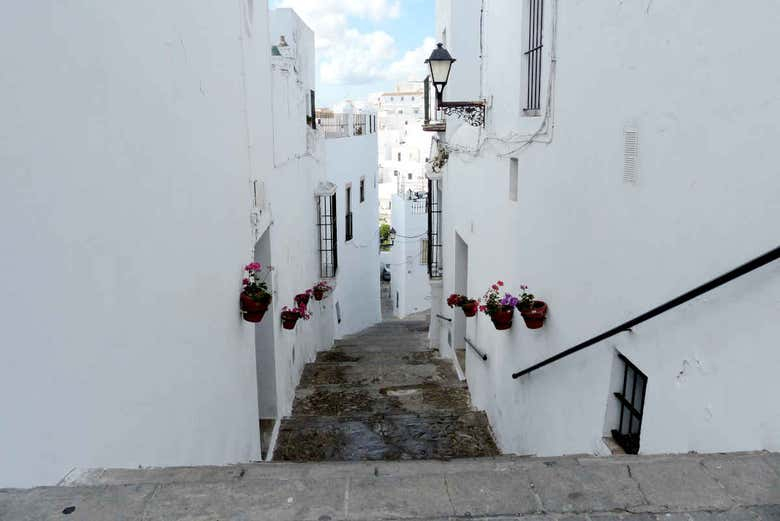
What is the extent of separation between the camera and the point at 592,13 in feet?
15.4

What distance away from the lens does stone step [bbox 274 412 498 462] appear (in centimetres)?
716

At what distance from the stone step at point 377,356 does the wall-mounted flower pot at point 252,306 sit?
21.3ft

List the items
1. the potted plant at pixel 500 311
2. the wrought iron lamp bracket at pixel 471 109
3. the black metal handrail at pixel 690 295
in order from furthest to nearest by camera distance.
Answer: the wrought iron lamp bracket at pixel 471 109 < the potted plant at pixel 500 311 < the black metal handrail at pixel 690 295

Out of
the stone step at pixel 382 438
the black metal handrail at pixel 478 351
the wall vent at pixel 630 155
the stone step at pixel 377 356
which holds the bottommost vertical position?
the stone step at pixel 377 356

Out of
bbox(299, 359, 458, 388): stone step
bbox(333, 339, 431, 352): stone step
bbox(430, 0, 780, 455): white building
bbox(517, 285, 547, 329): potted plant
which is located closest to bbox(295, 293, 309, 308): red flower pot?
bbox(299, 359, 458, 388): stone step

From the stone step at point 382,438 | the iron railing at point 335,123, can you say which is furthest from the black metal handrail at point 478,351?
the iron railing at point 335,123

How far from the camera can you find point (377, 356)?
12984 millimetres

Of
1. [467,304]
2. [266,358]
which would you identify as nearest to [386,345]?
[467,304]

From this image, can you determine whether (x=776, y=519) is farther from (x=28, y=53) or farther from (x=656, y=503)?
(x=28, y=53)

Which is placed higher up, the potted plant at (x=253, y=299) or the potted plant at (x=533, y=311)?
the potted plant at (x=253, y=299)

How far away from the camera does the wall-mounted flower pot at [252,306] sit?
5.65 m

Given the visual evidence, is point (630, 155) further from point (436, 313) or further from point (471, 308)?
point (436, 313)

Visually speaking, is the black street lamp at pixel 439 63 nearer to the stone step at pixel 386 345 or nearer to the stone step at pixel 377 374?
the stone step at pixel 377 374

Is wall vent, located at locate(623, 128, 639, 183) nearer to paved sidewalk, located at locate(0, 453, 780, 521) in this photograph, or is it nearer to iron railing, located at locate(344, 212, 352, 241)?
paved sidewalk, located at locate(0, 453, 780, 521)
